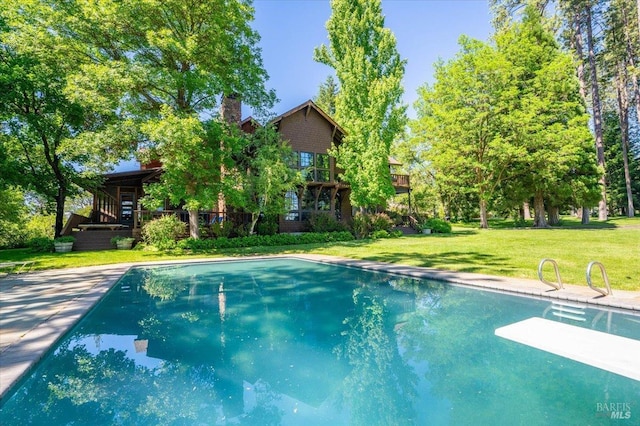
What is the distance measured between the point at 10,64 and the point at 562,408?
22.0m

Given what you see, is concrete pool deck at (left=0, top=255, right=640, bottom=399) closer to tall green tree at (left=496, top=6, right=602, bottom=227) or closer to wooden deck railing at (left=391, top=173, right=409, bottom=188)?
wooden deck railing at (left=391, top=173, right=409, bottom=188)

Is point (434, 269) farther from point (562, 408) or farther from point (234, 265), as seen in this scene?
point (234, 265)

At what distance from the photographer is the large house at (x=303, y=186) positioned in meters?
20.1

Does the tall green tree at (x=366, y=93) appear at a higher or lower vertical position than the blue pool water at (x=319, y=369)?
higher

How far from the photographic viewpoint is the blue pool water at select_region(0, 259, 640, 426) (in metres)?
2.89

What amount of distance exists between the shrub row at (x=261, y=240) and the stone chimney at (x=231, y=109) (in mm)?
7348

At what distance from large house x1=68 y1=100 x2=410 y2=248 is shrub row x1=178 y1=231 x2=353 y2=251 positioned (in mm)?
2568

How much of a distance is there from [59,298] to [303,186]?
47.2 ft

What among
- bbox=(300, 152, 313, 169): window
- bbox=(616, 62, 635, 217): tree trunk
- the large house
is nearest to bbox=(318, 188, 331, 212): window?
the large house

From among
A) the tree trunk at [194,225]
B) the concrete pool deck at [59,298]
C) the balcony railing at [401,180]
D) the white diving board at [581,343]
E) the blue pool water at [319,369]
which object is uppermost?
the balcony railing at [401,180]

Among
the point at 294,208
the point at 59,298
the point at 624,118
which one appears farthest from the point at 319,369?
the point at 624,118

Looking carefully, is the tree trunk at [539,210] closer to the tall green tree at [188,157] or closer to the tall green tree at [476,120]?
the tall green tree at [476,120]

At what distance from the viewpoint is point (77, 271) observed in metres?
9.84

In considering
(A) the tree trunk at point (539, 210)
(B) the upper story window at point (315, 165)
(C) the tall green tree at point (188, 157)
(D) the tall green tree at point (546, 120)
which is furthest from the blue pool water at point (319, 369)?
(A) the tree trunk at point (539, 210)
